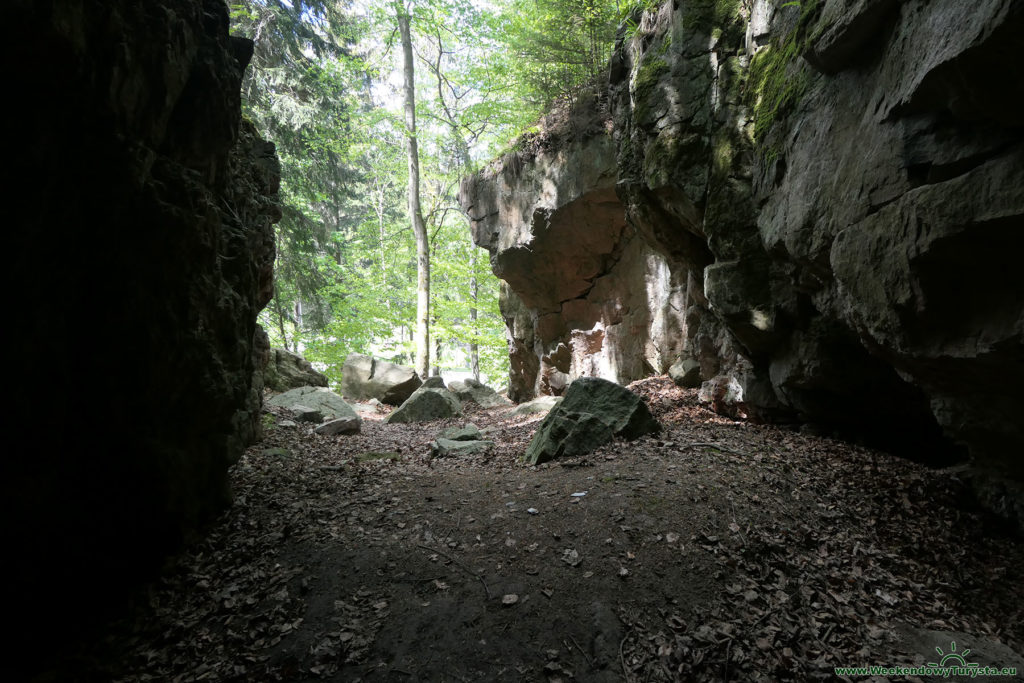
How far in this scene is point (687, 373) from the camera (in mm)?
10023

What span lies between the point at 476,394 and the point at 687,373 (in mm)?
8811

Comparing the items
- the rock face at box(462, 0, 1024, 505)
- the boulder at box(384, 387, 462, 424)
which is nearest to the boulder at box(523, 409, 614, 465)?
the rock face at box(462, 0, 1024, 505)

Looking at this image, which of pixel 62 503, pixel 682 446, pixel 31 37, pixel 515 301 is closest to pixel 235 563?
pixel 62 503

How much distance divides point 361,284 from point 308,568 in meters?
16.8

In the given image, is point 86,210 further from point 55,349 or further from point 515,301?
point 515,301

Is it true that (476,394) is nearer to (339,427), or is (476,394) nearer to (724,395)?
(339,427)

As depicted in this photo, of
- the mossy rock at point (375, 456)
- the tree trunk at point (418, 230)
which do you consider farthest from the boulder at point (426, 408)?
the mossy rock at point (375, 456)

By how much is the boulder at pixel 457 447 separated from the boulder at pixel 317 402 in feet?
9.52

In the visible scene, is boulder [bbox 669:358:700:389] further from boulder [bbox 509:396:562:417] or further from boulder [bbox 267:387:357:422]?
boulder [bbox 267:387:357:422]

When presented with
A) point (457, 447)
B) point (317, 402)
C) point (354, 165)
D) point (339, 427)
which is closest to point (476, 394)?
point (317, 402)

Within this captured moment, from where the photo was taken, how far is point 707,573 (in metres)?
4.15

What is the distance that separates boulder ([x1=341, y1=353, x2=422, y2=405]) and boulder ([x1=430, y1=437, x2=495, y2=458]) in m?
7.15

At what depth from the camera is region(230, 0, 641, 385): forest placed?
12.6 metres

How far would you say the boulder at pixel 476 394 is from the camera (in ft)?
54.3
